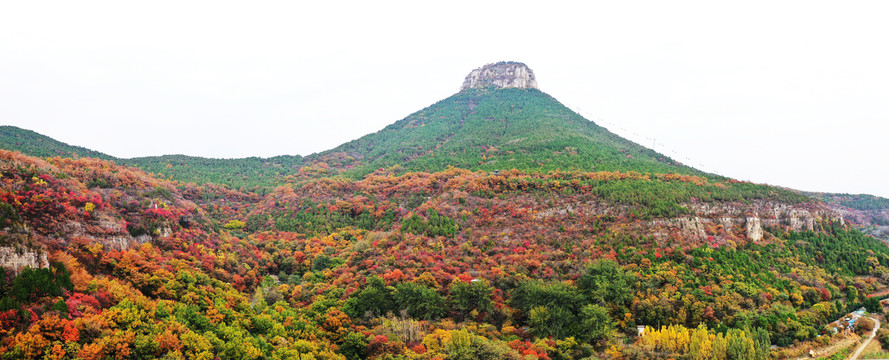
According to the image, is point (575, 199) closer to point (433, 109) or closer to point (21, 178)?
point (21, 178)

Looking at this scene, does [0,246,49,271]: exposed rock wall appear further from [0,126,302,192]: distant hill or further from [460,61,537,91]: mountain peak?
[460,61,537,91]: mountain peak

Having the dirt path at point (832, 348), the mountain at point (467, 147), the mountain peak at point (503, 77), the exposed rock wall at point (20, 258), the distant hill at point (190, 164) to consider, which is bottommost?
the dirt path at point (832, 348)

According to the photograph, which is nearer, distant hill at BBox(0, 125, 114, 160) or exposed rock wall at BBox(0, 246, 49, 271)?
exposed rock wall at BBox(0, 246, 49, 271)

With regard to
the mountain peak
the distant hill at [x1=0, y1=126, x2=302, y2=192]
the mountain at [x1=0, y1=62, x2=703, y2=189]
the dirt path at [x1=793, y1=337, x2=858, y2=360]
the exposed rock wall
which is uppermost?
the mountain peak

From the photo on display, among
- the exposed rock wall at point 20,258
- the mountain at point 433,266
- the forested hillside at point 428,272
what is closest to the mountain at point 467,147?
the mountain at point 433,266

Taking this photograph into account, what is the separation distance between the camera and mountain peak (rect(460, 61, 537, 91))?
154000 mm

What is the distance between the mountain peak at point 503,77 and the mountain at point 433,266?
71.9 m

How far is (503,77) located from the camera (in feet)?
513

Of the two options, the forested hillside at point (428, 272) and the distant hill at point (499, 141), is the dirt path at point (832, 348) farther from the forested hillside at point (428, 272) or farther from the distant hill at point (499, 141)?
the distant hill at point (499, 141)

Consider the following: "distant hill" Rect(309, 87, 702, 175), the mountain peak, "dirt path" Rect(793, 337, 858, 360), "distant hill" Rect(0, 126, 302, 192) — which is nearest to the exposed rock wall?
"distant hill" Rect(0, 126, 302, 192)

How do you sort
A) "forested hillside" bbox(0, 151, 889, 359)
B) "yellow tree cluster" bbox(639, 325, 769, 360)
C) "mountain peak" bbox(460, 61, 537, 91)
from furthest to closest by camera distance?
"mountain peak" bbox(460, 61, 537, 91), "yellow tree cluster" bbox(639, 325, 769, 360), "forested hillside" bbox(0, 151, 889, 359)

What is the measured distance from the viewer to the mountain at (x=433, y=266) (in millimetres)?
31609

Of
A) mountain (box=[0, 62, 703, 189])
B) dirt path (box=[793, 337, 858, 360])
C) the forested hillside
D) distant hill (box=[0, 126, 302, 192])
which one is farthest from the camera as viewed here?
mountain (box=[0, 62, 703, 189])

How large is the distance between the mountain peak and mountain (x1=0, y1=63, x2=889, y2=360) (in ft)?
236
